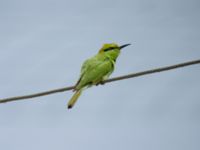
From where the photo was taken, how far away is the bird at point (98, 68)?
4.83 meters

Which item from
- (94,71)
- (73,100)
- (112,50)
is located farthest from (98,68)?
(73,100)

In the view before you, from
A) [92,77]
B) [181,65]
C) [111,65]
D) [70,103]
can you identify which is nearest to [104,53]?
[111,65]

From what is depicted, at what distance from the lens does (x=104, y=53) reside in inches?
222

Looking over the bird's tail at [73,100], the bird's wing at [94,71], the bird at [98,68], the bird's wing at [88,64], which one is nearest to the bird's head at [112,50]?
the bird at [98,68]

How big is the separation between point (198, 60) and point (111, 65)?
216 centimetres

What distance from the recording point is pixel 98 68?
17.4 feet

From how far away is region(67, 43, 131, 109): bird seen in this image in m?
4.83

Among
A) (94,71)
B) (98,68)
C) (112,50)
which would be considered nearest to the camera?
(94,71)

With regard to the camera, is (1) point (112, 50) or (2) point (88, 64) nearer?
(2) point (88, 64)

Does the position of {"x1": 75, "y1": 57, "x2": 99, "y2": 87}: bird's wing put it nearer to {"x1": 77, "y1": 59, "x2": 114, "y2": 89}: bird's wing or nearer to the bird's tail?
{"x1": 77, "y1": 59, "x2": 114, "y2": 89}: bird's wing

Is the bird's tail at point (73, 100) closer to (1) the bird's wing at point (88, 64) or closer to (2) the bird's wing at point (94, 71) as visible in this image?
(2) the bird's wing at point (94, 71)

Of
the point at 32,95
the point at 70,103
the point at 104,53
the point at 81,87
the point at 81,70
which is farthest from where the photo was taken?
the point at 104,53

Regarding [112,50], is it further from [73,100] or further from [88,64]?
[73,100]

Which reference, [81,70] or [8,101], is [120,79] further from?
[81,70]
